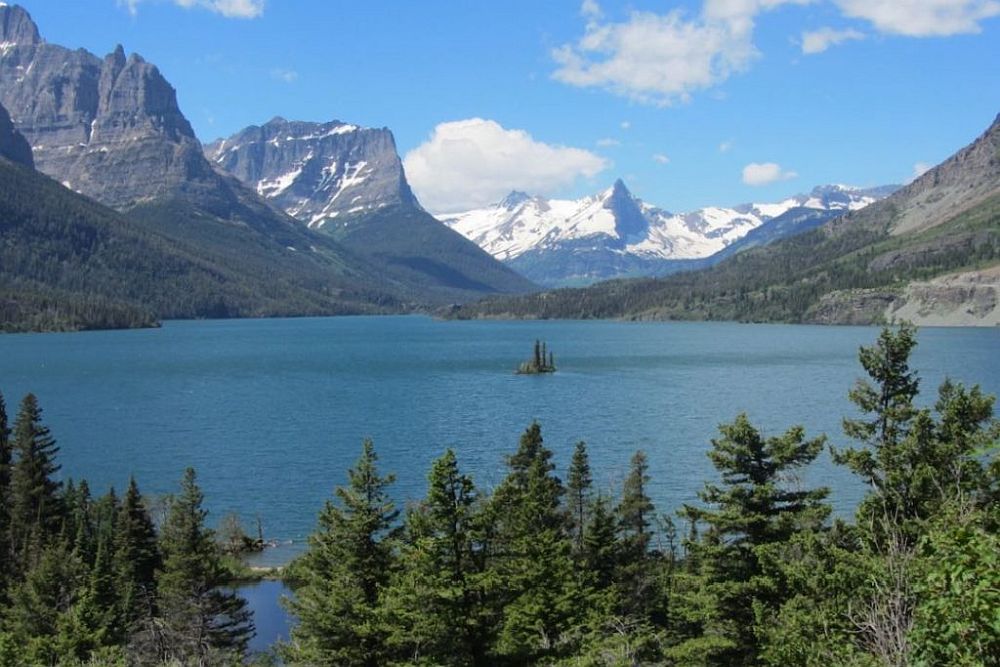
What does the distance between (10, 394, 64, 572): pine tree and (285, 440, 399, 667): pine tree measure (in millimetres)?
30820

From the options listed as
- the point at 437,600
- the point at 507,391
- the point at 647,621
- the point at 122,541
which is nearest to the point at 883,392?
the point at 647,621

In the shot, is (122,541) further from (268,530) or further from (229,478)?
(229,478)

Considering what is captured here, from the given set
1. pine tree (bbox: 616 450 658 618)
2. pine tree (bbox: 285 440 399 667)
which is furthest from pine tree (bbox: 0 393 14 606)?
pine tree (bbox: 616 450 658 618)

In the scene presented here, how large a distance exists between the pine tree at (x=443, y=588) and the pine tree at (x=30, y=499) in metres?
36.2

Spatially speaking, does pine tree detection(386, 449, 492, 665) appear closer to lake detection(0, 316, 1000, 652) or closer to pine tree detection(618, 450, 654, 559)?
pine tree detection(618, 450, 654, 559)

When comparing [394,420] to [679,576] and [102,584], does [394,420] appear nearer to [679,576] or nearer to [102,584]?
[102,584]

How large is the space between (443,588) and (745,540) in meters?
10.7

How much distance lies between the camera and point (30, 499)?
5981 cm

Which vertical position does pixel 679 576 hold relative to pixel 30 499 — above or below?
above

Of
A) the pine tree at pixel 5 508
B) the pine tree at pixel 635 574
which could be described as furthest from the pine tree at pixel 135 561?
the pine tree at pixel 635 574

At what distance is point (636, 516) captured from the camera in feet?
174

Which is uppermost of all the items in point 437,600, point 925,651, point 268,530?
point 925,651

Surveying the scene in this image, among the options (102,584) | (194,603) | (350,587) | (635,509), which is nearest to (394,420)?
(102,584)

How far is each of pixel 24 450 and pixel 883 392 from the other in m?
58.1
